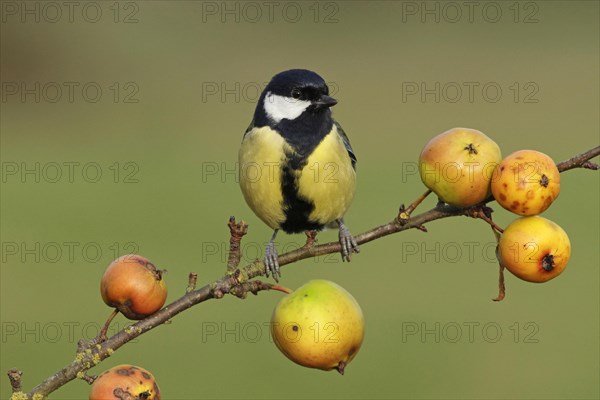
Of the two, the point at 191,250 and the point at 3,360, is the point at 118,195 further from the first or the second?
the point at 3,360

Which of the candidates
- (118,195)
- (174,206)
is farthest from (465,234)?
(118,195)

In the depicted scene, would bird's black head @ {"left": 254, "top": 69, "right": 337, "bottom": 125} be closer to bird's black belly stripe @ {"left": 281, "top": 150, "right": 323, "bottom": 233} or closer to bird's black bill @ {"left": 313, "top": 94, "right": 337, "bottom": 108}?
bird's black bill @ {"left": 313, "top": 94, "right": 337, "bottom": 108}

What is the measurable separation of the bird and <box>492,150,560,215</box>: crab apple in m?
0.86

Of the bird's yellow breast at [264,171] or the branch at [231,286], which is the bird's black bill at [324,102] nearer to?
the bird's yellow breast at [264,171]

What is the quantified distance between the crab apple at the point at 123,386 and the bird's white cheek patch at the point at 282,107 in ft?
4.40

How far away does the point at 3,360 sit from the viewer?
7191mm

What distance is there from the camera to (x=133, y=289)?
202 centimetres

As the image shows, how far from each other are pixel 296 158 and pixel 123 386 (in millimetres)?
1253

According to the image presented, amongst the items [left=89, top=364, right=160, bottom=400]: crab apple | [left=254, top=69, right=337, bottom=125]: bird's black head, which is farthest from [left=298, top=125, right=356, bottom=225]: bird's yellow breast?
[left=89, top=364, right=160, bottom=400]: crab apple

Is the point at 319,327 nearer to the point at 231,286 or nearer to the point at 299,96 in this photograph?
the point at 231,286

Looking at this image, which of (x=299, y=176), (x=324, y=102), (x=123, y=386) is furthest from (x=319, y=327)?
(x=324, y=102)

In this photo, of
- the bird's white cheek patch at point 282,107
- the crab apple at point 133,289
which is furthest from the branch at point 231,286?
the bird's white cheek patch at point 282,107

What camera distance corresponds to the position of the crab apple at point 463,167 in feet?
7.01

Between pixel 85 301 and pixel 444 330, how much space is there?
317 cm
